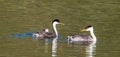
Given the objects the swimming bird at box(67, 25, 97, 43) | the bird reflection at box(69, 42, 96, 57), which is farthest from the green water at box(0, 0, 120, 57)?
the swimming bird at box(67, 25, 97, 43)

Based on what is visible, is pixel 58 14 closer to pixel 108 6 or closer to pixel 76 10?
pixel 76 10

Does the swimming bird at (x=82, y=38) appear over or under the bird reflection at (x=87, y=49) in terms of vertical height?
over

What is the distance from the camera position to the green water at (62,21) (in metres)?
33.4

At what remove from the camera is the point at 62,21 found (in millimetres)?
45531

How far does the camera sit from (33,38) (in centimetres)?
3809

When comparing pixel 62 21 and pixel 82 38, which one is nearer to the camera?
pixel 82 38

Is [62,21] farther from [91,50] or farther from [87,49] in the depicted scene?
[91,50]

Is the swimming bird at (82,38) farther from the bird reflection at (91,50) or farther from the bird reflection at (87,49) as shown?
the bird reflection at (91,50)

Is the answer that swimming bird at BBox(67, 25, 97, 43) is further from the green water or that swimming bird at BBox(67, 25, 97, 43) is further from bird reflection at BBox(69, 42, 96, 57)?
bird reflection at BBox(69, 42, 96, 57)

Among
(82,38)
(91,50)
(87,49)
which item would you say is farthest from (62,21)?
(91,50)

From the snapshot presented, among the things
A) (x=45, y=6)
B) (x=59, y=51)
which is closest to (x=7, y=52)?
(x=59, y=51)

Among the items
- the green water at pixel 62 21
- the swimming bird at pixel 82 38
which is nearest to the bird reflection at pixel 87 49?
the green water at pixel 62 21

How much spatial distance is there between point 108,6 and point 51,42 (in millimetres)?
17898

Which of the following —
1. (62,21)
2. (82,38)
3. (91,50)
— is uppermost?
(62,21)
